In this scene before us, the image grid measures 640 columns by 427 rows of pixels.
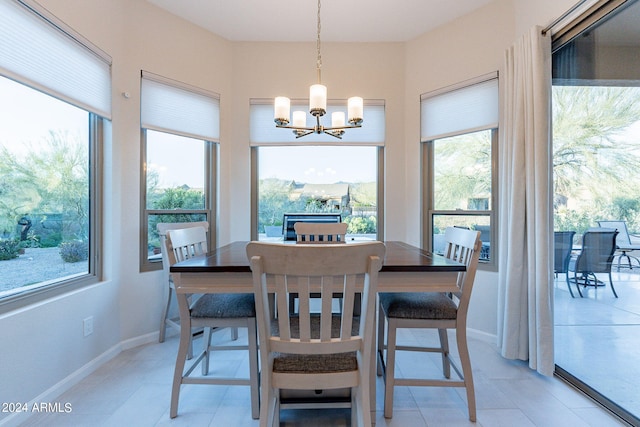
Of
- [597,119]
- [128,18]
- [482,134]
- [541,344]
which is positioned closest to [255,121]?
[128,18]

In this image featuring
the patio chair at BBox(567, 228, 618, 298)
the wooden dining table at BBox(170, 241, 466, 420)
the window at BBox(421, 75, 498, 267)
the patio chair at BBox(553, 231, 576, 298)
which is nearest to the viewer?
the wooden dining table at BBox(170, 241, 466, 420)

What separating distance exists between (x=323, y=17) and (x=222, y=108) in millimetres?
1320

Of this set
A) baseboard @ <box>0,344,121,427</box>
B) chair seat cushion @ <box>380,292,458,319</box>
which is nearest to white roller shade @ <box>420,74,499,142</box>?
chair seat cushion @ <box>380,292,458,319</box>

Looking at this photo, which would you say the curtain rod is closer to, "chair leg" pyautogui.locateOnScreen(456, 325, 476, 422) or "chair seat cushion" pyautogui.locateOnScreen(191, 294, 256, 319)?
"chair leg" pyautogui.locateOnScreen(456, 325, 476, 422)

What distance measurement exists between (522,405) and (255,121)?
3.16 m

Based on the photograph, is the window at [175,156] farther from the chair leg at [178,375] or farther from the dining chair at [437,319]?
the dining chair at [437,319]

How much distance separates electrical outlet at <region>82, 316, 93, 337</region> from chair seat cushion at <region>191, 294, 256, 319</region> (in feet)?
3.06

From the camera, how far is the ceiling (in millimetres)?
2537

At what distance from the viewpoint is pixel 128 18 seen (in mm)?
2389

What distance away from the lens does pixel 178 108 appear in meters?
2.69

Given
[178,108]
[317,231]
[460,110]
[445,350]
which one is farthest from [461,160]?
[178,108]

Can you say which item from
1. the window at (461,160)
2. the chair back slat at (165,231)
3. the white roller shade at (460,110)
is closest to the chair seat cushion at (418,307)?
the window at (461,160)

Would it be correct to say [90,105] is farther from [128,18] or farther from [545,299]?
[545,299]

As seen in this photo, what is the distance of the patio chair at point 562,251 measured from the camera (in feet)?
6.48
